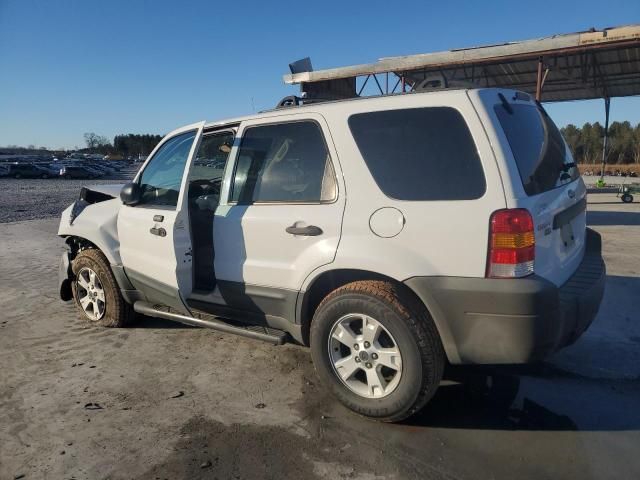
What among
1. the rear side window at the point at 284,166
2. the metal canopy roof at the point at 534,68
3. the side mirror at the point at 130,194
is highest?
the metal canopy roof at the point at 534,68

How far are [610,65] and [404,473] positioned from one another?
617 inches

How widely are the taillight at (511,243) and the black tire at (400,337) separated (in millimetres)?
523

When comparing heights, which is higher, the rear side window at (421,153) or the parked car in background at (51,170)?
the rear side window at (421,153)

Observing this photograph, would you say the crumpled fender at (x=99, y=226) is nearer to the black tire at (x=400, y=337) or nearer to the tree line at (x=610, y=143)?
the black tire at (x=400, y=337)

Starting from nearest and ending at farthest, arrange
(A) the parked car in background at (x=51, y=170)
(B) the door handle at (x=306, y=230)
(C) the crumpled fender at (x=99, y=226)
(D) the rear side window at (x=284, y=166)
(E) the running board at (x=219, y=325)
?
(B) the door handle at (x=306, y=230)
(D) the rear side window at (x=284, y=166)
(E) the running board at (x=219, y=325)
(C) the crumpled fender at (x=99, y=226)
(A) the parked car in background at (x=51, y=170)

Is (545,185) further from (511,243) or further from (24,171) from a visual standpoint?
(24,171)

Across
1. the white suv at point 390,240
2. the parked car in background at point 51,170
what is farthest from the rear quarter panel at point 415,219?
the parked car in background at point 51,170

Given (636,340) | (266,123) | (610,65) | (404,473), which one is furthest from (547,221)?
(610,65)

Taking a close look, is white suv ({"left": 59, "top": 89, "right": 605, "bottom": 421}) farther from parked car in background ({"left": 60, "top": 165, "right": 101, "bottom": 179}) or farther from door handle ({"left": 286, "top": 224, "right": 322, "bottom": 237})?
parked car in background ({"left": 60, "top": 165, "right": 101, "bottom": 179})

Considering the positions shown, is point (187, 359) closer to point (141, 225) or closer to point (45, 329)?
point (141, 225)

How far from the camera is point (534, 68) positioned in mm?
14344

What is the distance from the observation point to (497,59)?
1142cm

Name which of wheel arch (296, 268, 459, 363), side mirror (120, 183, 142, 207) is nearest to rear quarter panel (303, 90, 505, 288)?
wheel arch (296, 268, 459, 363)

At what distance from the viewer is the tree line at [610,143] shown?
2126 inches
